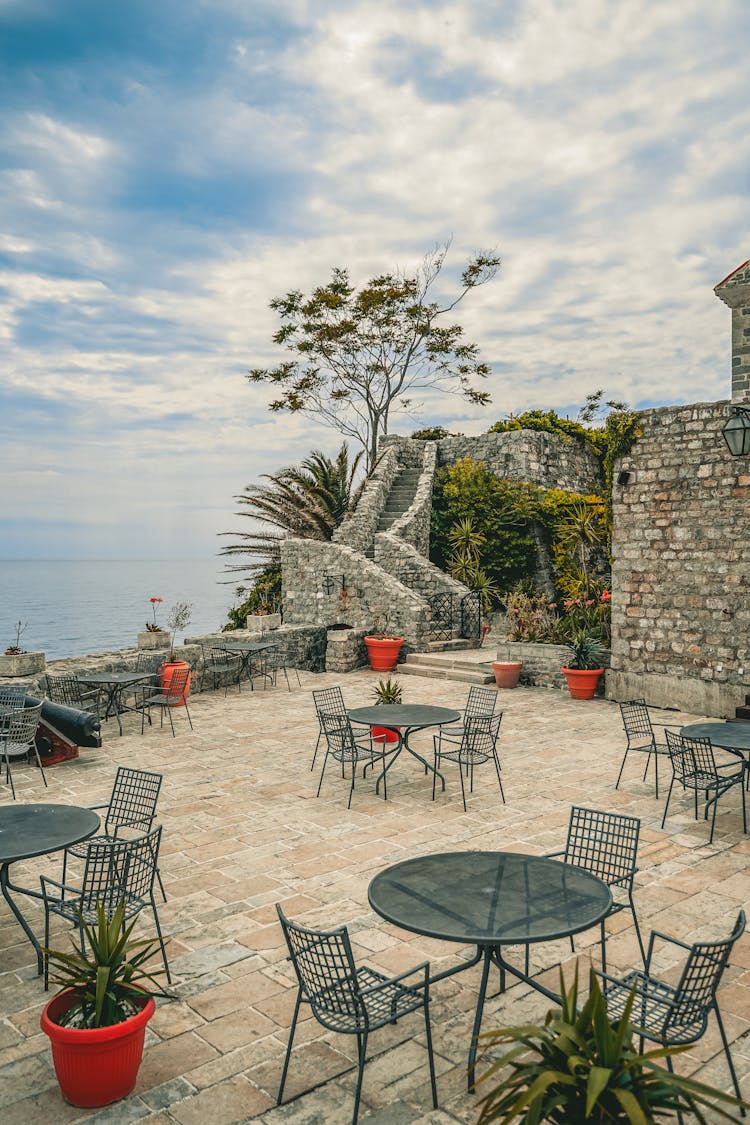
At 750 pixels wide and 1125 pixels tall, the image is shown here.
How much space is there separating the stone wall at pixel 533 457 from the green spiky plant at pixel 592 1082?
17625 millimetres

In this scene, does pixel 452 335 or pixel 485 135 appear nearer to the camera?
pixel 485 135

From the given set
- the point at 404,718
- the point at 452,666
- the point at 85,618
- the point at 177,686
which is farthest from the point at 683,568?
the point at 85,618

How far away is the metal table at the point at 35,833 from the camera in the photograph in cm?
400

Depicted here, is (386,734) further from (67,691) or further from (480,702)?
(67,691)

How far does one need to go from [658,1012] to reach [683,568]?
8.69 metres

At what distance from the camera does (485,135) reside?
10.7 m

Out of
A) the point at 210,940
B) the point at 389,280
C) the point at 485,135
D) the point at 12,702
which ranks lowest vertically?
the point at 210,940

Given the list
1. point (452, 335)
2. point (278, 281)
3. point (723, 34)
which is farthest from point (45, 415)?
point (723, 34)

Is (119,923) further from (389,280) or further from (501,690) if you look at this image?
(389,280)

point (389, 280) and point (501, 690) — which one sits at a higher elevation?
point (389, 280)

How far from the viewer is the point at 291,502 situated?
20.4 metres

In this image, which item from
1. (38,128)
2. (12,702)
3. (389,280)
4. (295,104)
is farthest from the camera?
(389,280)

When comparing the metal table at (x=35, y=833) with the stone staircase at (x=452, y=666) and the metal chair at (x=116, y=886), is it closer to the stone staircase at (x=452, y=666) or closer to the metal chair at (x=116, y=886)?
the metal chair at (x=116, y=886)

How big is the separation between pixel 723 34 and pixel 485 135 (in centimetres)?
358
